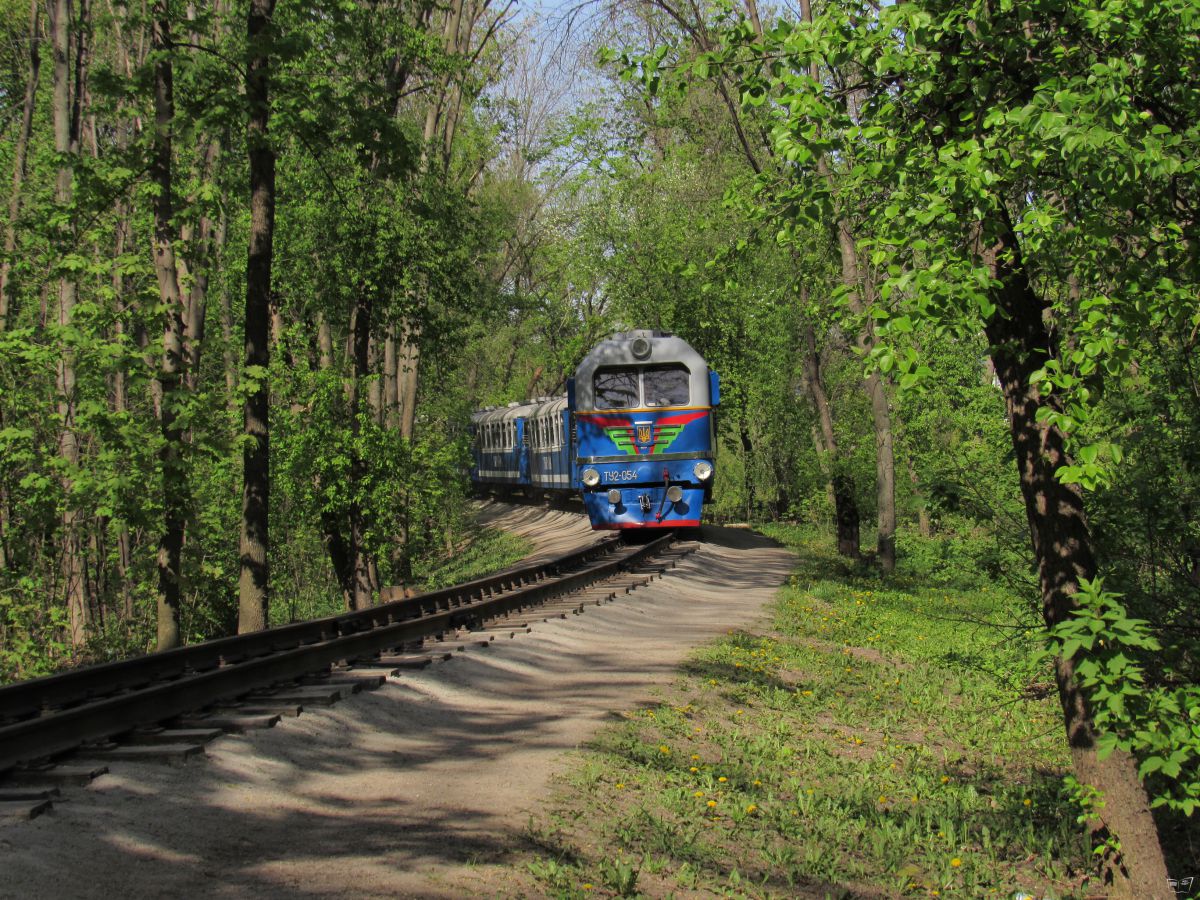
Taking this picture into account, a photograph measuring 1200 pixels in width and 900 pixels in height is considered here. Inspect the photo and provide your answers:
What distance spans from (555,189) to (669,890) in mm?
45166

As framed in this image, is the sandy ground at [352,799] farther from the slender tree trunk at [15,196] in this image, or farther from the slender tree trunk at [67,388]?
the slender tree trunk at [15,196]

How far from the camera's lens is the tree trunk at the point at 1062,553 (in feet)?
18.2

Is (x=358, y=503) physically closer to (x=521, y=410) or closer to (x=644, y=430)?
(x=644, y=430)

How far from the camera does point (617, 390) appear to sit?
2062 centimetres

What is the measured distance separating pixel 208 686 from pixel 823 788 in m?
4.00

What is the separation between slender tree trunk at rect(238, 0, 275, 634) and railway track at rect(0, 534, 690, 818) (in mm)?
1629

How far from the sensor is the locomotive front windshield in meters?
20.6

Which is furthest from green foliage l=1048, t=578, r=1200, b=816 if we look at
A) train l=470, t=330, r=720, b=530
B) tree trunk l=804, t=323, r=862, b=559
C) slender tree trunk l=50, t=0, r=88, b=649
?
tree trunk l=804, t=323, r=862, b=559

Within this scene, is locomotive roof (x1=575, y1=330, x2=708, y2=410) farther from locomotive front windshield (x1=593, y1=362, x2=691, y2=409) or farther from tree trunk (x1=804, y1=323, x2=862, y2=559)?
tree trunk (x1=804, y1=323, x2=862, y2=559)

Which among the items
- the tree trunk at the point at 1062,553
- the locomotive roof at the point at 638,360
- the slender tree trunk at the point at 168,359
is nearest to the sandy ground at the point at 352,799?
the tree trunk at the point at 1062,553

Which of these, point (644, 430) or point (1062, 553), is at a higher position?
point (644, 430)

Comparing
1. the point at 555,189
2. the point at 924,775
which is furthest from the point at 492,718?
the point at 555,189

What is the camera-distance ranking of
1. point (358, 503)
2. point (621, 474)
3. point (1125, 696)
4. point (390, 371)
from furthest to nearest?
point (390, 371) < point (621, 474) < point (358, 503) < point (1125, 696)

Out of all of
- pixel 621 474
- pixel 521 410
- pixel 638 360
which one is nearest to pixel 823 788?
pixel 621 474
